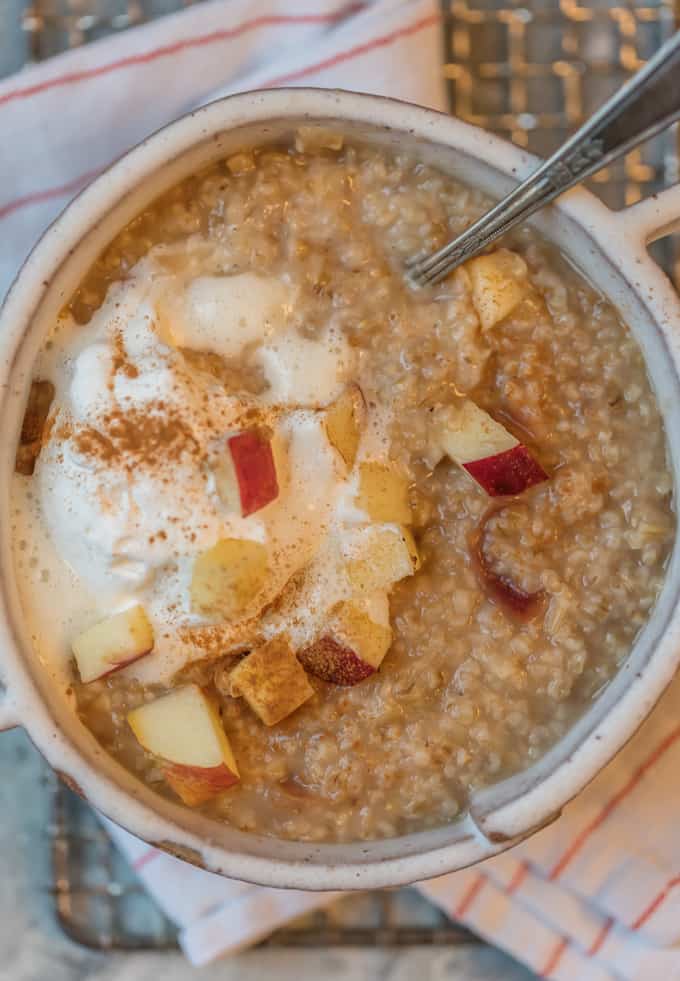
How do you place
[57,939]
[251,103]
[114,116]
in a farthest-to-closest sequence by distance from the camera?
[57,939] → [114,116] → [251,103]

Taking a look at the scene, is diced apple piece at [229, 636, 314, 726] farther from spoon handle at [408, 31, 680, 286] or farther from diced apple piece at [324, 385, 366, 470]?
spoon handle at [408, 31, 680, 286]

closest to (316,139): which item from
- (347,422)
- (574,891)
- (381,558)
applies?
(347,422)

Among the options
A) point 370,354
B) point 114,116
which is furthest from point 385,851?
point 114,116

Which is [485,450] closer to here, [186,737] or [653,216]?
[653,216]

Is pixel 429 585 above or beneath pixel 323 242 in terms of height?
beneath

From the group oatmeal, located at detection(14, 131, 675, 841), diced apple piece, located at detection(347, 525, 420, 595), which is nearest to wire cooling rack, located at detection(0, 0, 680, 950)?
oatmeal, located at detection(14, 131, 675, 841)

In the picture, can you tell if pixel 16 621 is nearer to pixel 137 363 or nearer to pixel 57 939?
pixel 137 363
